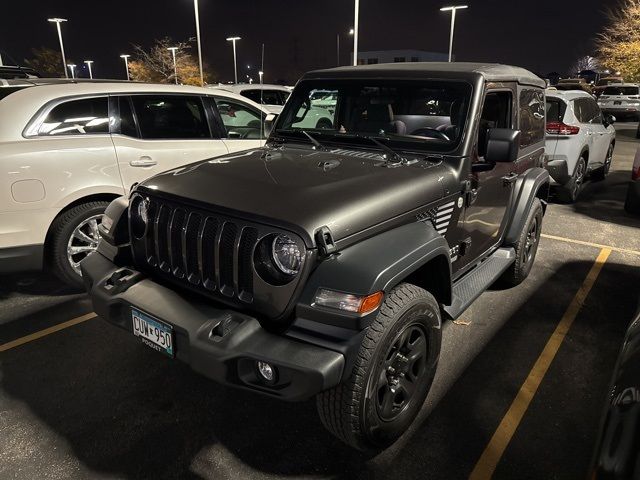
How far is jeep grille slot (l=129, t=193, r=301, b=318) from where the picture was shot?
2322 mm

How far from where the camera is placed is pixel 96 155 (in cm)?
444

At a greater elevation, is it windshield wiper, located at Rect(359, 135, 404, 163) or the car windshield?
windshield wiper, located at Rect(359, 135, 404, 163)

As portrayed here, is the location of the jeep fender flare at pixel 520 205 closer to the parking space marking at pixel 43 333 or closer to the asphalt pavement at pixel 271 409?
the asphalt pavement at pixel 271 409

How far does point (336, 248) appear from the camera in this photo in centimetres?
233

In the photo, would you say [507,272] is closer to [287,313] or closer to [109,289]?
[287,313]

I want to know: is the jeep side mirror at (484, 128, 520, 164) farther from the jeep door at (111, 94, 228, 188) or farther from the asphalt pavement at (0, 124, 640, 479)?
the jeep door at (111, 94, 228, 188)

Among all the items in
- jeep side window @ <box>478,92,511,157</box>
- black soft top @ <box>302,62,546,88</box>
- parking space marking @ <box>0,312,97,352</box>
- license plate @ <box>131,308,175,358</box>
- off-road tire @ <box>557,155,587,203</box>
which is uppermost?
black soft top @ <box>302,62,546,88</box>

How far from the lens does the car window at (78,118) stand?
4313 millimetres

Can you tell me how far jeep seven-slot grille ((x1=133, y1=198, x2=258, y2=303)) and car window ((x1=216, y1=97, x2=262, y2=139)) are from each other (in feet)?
10.1

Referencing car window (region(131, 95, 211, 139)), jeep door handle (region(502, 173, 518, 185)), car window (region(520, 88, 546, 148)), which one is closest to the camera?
jeep door handle (region(502, 173, 518, 185))

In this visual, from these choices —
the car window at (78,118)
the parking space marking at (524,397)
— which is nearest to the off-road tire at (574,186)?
the parking space marking at (524,397)

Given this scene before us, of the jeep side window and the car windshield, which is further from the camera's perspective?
the car windshield

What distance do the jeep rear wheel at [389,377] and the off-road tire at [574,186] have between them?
19.7ft

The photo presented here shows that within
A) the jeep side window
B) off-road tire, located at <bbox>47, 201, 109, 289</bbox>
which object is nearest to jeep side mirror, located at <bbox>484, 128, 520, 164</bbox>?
the jeep side window
